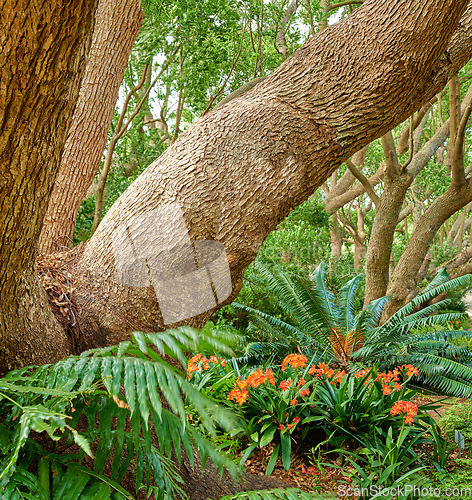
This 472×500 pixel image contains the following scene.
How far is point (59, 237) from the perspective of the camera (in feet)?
9.25

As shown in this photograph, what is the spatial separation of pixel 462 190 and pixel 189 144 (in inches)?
222

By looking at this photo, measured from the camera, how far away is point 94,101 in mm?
3062

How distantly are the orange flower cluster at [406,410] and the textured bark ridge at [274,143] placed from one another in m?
1.98

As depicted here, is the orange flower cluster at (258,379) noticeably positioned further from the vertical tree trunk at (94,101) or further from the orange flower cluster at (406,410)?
the vertical tree trunk at (94,101)

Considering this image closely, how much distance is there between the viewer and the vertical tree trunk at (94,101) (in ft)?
9.76

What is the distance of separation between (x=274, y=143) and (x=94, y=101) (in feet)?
6.05

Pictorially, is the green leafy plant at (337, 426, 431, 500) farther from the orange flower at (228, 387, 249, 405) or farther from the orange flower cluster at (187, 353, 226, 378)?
the orange flower cluster at (187, 353, 226, 378)

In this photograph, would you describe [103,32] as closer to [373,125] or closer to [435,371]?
[373,125]

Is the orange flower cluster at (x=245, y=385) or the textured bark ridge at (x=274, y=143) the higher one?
the textured bark ridge at (x=274, y=143)

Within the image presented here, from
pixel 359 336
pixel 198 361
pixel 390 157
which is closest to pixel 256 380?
pixel 198 361

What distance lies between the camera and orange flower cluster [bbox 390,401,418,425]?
310 cm

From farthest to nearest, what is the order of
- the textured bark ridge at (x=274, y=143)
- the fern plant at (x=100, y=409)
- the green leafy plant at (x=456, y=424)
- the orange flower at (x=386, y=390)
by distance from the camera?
the green leafy plant at (x=456, y=424) → the orange flower at (x=386, y=390) → the textured bark ridge at (x=274, y=143) → the fern plant at (x=100, y=409)

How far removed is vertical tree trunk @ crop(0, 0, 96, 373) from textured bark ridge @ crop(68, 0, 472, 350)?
405mm

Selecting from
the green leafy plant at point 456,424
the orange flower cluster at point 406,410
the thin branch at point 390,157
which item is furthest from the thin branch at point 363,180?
the orange flower cluster at point 406,410
